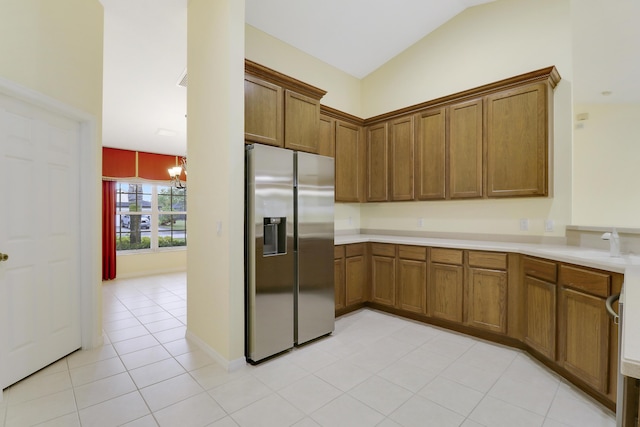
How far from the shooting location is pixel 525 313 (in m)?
2.79

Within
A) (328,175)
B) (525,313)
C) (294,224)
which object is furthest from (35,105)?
(525,313)

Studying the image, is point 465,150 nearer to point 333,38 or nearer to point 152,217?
point 333,38

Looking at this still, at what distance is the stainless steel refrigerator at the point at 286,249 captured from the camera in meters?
2.58

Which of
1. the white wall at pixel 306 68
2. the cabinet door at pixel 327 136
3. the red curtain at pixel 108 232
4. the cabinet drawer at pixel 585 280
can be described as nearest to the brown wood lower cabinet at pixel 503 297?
the cabinet drawer at pixel 585 280

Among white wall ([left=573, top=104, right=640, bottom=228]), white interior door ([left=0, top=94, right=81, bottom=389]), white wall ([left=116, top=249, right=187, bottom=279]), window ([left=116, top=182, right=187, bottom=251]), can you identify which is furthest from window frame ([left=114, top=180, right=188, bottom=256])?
white wall ([left=573, top=104, right=640, bottom=228])

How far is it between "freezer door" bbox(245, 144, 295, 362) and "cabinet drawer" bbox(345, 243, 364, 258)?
1.07 meters

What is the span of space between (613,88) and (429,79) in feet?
7.31

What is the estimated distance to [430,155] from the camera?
12.1 ft

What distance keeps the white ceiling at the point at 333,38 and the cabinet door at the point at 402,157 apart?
115 cm

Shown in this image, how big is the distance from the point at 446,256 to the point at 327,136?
6.65ft

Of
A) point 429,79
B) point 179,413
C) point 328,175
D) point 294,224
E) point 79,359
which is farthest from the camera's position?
point 429,79

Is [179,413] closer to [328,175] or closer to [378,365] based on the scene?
[378,365]

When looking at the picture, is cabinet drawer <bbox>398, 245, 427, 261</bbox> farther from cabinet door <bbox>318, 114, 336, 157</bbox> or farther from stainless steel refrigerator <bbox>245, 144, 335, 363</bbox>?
cabinet door <bbox>318, 114, 336, 157</bbox>

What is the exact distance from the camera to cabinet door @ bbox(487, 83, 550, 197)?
292 cm
